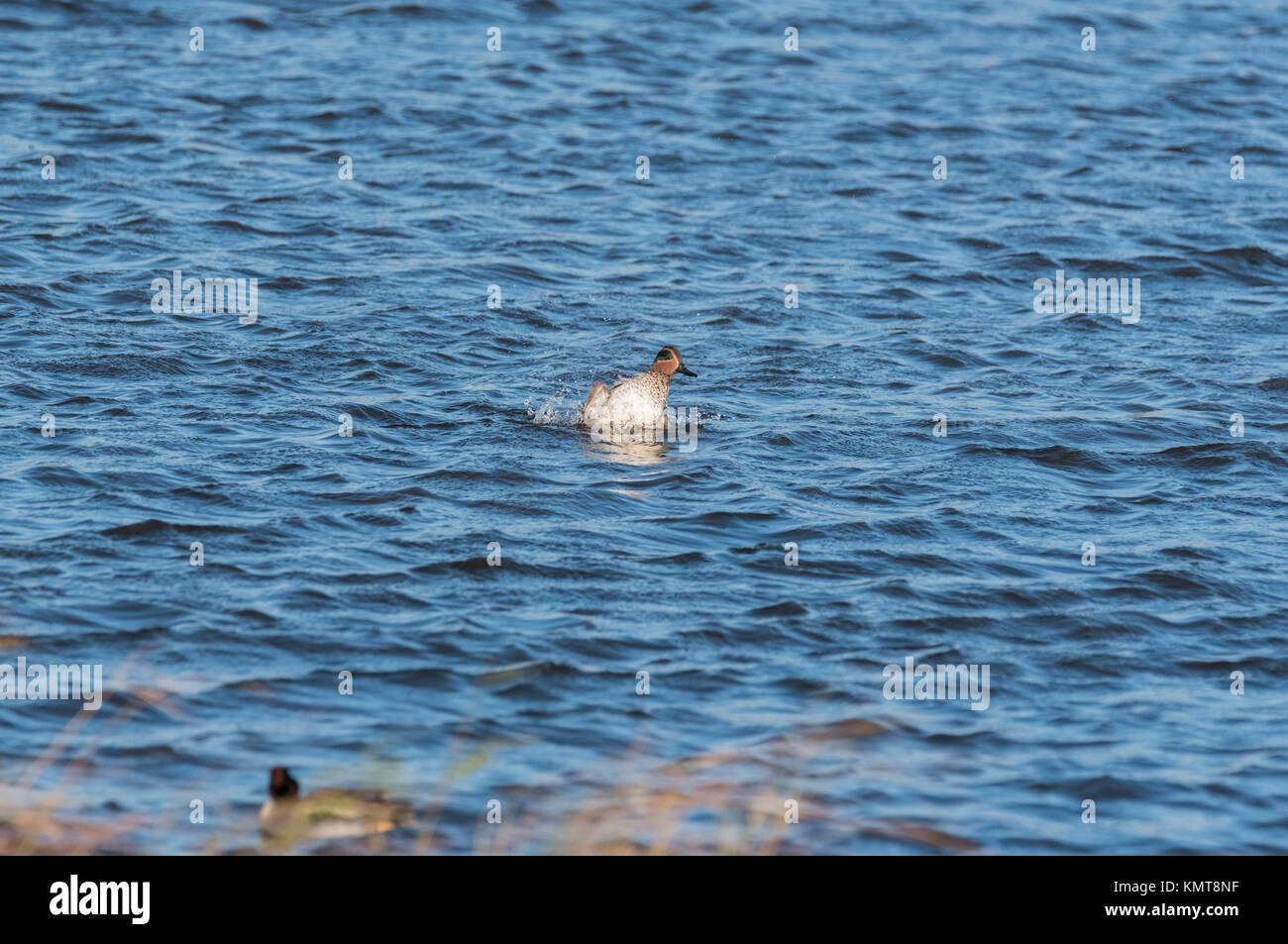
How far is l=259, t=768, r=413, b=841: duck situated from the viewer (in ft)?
27.5

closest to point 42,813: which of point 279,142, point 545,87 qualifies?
point 279,142

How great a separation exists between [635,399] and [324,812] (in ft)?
21.7

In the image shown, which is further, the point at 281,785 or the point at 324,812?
the point at 324,812

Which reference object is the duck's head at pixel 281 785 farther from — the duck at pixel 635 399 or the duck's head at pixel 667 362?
the duck's head at pixel 667 362

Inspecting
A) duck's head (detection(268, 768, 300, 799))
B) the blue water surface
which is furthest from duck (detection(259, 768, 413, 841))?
the blue water surface

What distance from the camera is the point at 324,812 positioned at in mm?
8562

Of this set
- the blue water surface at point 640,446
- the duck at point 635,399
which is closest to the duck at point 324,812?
the blue water surface at point 640,446

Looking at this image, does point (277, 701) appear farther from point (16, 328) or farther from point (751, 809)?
point (16, 328)

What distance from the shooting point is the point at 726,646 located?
35.3 feet

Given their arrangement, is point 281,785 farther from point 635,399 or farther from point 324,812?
point 635,399

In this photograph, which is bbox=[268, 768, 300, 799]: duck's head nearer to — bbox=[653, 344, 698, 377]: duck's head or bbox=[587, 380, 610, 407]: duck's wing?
bbox=[587, 380, 610, 407]: duck's wing

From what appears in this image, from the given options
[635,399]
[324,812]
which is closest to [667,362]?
[635,399]

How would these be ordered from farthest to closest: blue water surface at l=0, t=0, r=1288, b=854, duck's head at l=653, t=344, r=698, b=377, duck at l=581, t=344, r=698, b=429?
duck's head at l=653, t=344, r=698, b=377 → duck at l=581, t=344, r=698, b=429 → blue water surface at l=0, t=0, r=1288, b=854

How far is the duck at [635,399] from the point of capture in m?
14.5
